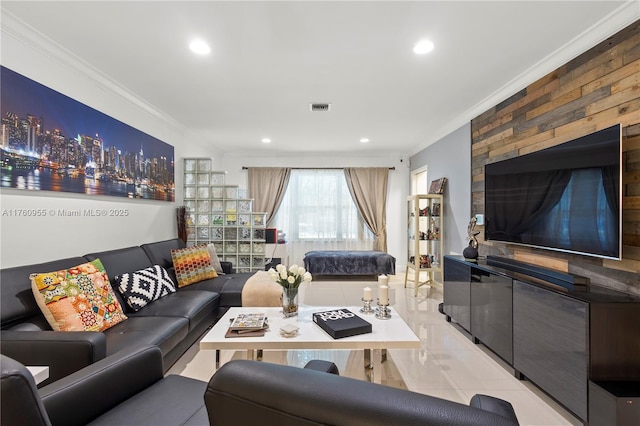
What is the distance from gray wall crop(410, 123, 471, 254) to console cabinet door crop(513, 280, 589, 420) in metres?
1.78

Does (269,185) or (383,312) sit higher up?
(269,185)

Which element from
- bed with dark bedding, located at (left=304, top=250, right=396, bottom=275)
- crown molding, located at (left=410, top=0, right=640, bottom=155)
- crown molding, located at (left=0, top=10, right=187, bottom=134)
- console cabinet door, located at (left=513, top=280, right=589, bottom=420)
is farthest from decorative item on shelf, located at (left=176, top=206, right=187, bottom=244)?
crown molding, located at (left=410, top=0, right=640, bottom=155)

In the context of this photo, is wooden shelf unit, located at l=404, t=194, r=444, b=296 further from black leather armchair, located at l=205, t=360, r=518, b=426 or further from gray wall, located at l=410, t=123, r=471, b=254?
black leather armchair, located at l=205, t=360, r=518, b=426

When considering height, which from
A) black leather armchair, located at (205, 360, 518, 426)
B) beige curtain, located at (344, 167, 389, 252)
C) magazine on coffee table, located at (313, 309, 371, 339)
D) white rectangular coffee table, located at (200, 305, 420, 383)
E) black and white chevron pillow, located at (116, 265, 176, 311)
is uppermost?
beige curtain, located at (344, 167, 389, 252)

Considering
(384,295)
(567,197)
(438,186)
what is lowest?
(384,295)

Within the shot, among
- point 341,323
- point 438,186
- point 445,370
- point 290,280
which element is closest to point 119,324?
point 290,280

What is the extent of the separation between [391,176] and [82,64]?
17.0 feet

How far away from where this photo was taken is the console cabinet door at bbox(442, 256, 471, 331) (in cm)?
284

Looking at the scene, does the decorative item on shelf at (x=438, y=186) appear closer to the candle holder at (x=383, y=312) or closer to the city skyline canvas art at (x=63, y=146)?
the candle holder at (x=383, y=312)

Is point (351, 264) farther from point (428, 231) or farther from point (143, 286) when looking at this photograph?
point (143, 286)

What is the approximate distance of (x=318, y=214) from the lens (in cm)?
623

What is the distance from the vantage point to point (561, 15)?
1.87m

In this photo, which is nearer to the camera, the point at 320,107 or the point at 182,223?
the point at 320,107

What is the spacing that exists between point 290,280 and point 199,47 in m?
1.93
